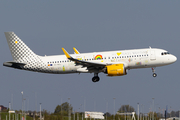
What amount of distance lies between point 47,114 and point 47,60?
31.7 ft

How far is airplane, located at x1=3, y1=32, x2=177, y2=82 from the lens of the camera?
52.3m

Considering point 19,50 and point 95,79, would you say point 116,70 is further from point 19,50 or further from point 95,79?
point 19,50

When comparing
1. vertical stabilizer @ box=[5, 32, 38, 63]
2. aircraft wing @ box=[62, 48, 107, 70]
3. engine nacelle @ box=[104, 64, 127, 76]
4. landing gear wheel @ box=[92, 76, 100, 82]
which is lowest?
landing gear wheel @ box=[92, 76, 100, 82]

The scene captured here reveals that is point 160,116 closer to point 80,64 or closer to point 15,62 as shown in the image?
point 80,64

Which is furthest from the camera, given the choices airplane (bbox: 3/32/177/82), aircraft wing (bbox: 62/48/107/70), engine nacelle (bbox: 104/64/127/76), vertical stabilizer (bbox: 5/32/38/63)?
vertical stabilizer (bbox: 5/32/38/63)

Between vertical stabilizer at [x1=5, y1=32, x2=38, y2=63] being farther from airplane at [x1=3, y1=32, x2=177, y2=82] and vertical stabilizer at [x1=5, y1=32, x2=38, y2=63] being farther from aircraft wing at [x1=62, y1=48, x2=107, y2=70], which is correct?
aircraft wing at [x1=62, y1=48, x2=107, y2=70]

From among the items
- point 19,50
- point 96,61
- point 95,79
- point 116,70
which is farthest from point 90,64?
point 19,50

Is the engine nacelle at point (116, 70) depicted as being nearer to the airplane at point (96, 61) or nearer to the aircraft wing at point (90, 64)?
the airplane at point (96, 61)

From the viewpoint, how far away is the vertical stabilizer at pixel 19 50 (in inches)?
2226

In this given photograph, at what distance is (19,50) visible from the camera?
57.7 meters

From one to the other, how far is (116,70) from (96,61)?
12.3 feet

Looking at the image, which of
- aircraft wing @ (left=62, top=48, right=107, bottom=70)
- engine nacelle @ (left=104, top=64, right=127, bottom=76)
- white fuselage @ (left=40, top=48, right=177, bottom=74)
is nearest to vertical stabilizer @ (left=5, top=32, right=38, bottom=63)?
white fuselage @ (left=40, top=48, right=177, bottom=74)

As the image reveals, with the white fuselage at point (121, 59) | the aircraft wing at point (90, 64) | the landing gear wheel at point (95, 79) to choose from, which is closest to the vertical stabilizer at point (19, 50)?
the white fuselage at point (121, 59)

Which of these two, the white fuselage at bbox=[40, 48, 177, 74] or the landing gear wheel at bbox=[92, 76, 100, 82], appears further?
the landing gear wheel at bbox=[92, 76, 100, 82]
